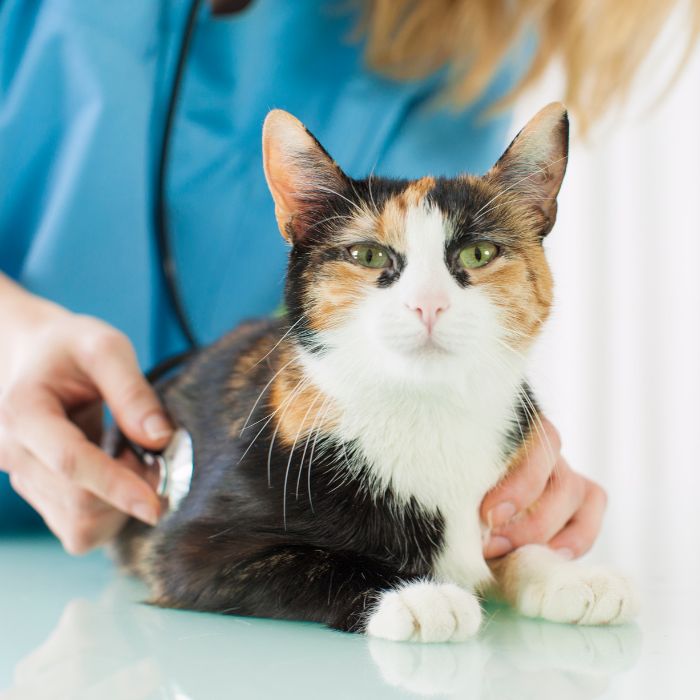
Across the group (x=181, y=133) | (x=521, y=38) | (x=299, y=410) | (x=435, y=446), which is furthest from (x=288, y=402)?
(x=521, y=38)

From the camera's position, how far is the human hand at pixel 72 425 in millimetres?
947

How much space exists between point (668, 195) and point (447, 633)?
1819 mm

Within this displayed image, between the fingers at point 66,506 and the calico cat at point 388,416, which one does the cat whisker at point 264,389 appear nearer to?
the calico cat at point 388,416

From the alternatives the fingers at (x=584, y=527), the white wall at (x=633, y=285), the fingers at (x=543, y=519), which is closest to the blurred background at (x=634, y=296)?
the white wall at (x=633, y=285)

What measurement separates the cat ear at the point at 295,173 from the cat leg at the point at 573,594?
377 millimetres

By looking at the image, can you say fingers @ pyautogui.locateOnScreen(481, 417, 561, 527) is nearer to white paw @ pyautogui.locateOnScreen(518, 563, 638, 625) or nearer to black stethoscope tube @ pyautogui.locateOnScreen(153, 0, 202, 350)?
white paw @ pyautogui.locateOnScreen(518, 563, 638, 625)

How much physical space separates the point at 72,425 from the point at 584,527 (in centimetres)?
59

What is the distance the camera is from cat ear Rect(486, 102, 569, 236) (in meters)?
0.69

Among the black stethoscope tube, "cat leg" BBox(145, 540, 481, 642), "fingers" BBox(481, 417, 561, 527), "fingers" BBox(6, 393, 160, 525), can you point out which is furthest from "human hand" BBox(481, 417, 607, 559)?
the black stethoscope tube

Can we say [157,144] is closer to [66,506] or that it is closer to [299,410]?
[66,506]

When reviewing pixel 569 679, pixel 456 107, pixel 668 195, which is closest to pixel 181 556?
pixel 569 679

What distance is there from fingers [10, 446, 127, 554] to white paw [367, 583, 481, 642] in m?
0.44

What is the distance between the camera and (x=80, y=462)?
944mm

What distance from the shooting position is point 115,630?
2.50 feet
